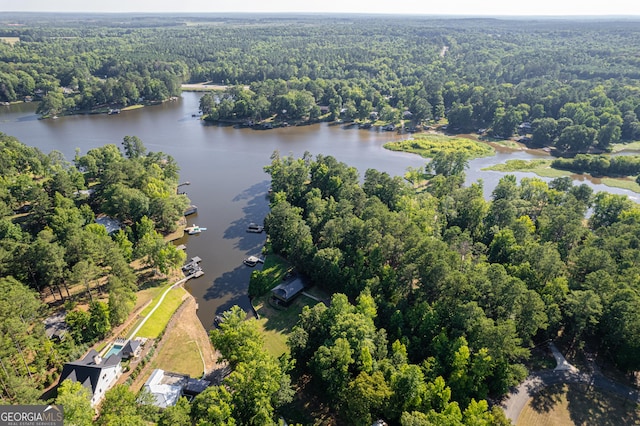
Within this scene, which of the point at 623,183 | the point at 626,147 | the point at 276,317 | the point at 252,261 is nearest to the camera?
the point at 276,317

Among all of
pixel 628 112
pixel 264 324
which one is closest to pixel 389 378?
pixel 264 324

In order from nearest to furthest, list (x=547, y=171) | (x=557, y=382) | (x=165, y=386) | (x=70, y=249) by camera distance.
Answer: (x=165, y=386) → (x=557, y=382) → (x=70, y=249) → (x=547, y=171)

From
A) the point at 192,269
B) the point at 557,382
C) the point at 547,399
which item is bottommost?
the point at 192,269

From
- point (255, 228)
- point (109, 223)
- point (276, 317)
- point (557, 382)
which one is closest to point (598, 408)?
point (557, 382)

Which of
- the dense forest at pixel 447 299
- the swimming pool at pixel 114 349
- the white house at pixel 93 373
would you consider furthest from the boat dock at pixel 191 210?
the white house at pixel 93 373

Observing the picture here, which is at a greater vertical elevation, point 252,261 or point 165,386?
point 165,386

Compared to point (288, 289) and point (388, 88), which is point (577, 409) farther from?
point (388, 88)

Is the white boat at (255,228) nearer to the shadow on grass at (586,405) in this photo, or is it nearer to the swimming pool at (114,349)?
the swimming pool at (114,349)

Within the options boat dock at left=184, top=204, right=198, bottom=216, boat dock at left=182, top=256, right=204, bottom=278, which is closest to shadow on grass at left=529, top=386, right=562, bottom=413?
boat dock at left=182, top=256, right=204, bottom=278
